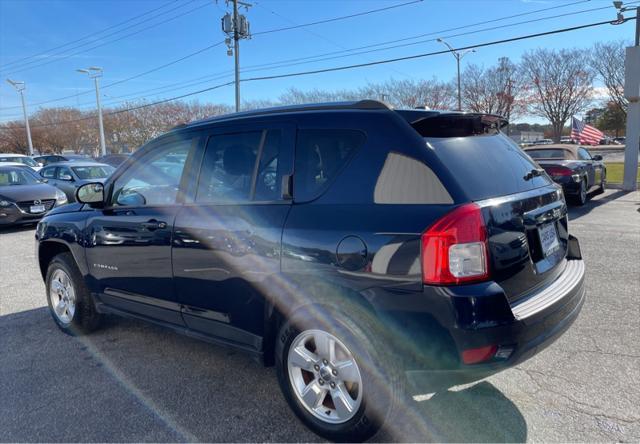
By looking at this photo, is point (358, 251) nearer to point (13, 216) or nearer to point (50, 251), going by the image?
point (50, 251)

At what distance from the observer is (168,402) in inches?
120

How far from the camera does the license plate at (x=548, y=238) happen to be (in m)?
2.69

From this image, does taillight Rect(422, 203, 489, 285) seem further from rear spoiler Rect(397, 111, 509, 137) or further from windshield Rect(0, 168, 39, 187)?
windshield Rect(0, 168, 39, 187)

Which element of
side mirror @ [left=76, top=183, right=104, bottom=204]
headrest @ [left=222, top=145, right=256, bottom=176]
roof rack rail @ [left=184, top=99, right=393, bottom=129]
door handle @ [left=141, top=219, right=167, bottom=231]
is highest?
roof rack rail @ [left=184, top=99, right=393, bottom=129]

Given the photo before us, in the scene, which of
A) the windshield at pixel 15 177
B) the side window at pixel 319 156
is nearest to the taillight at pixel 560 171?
the side window at pixel 319 156

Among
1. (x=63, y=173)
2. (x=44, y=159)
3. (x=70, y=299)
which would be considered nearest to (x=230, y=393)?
(x=70, y=299)

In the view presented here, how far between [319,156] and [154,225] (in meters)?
1.42

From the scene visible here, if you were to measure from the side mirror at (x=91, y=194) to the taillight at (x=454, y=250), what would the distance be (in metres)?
2.89

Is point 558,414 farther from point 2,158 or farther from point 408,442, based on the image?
point 2,158

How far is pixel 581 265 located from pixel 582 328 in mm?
1084

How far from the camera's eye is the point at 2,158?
18922mm

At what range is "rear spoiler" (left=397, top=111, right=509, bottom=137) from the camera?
252 cm

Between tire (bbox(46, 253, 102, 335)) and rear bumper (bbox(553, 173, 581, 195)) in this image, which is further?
rear bumper (bbox(553, 173, 581, 195))

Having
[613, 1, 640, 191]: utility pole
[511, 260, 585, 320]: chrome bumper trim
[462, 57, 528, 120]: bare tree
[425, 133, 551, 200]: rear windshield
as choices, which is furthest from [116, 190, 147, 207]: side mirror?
[462, 57, 528, 120]: bare tree
